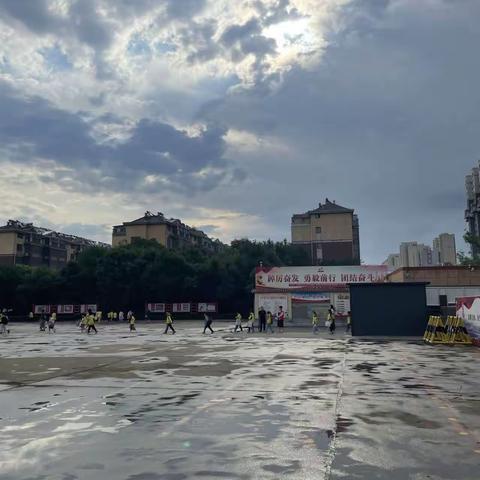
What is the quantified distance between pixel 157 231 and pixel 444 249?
5977cm

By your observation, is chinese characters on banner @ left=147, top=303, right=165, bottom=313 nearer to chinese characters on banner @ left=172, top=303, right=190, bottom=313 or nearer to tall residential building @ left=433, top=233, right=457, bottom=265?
chinese characters on banner @ left=172, top=303, right=190, bottom=313

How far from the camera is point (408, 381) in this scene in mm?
12320

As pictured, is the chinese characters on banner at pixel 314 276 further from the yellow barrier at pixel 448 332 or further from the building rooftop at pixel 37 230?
the building rooftop at pixel 37 230

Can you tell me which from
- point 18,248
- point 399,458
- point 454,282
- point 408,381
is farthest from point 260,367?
point 18,248

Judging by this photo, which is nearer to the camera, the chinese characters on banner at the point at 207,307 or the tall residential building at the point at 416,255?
the chinese characters on banner at the point at 207,307

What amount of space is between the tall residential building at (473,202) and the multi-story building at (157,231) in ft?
198

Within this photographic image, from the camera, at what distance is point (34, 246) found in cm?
11488

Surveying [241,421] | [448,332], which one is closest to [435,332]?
[448,332]

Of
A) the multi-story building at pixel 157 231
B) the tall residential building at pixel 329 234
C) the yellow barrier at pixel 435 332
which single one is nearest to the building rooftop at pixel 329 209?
the tall residential building at pixel 329 234

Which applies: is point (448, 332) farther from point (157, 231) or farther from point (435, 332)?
point (157, 231)

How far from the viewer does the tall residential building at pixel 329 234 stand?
339 ft

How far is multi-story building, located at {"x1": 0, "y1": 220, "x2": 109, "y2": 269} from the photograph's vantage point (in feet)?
364

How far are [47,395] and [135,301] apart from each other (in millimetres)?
58984

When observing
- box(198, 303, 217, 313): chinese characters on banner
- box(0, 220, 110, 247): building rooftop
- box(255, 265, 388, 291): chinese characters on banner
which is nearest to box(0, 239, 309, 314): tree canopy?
box(198, 303, 217, 313): chinese characters on banner
